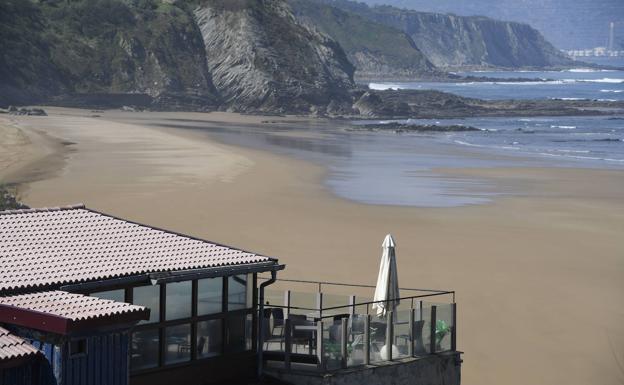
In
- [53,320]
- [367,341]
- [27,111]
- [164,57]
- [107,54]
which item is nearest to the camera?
[53,320]

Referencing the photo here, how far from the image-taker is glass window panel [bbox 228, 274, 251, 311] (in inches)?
430

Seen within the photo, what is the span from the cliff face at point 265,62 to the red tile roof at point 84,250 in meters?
64.5

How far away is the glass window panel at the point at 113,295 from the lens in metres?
9.99

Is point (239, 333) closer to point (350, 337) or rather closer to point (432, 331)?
point (350, 337)

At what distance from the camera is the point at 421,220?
27750 millimetres

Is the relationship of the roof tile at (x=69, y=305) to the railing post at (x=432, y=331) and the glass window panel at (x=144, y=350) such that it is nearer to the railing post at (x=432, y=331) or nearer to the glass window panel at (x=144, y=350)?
the glass window panel at (x=144, y=350)

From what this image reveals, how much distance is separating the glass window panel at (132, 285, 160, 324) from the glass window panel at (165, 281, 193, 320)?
0.37 ft

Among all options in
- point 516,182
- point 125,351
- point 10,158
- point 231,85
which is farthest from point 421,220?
point 231,85

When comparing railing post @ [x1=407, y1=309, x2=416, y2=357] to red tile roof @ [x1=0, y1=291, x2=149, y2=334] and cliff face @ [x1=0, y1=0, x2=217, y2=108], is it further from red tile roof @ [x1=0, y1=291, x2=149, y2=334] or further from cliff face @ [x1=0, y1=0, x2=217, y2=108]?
cliff face @ [x1=0, y1=0, x2=217, y2=108]

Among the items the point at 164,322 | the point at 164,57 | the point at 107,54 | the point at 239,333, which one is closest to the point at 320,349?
the point at 239,333

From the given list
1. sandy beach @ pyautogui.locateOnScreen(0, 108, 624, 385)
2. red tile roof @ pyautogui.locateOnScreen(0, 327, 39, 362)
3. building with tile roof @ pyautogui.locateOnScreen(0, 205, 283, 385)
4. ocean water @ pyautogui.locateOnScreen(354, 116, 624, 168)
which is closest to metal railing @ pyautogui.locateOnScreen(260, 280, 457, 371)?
building with tile roof @ pyautogui.locateOnScreen(0, 205, 283, 385)

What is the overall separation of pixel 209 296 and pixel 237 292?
34 centimetres

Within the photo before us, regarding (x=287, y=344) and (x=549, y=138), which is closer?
(x=287, y=344)

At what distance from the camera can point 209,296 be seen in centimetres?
1078
